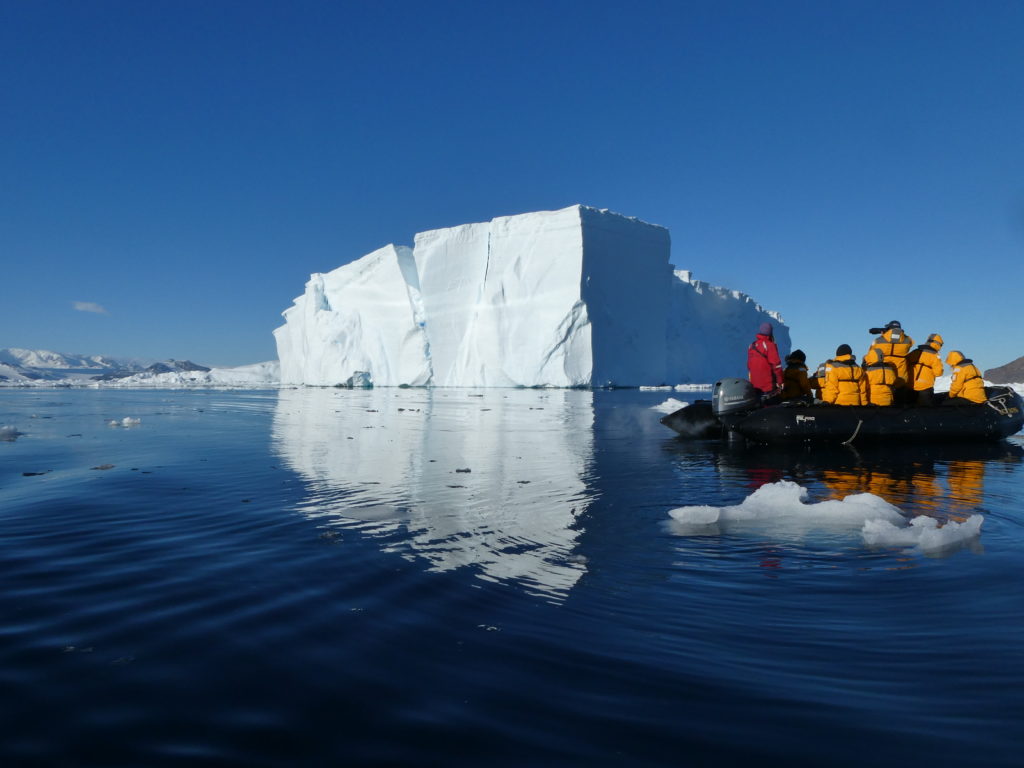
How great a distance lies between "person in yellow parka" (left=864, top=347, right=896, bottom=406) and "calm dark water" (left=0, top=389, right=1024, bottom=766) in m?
4.10

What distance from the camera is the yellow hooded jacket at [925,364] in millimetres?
9234

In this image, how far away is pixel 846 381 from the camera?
9031mm

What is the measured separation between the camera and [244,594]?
2855 mm

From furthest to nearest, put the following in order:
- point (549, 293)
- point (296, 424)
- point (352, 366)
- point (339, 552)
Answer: point (352, 366) < point (549, 293) < point (296, 424) < point (339, 552)

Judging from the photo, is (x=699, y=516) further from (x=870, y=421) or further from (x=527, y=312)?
(x=527, y=312)

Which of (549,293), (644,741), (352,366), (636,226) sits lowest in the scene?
(644,741)

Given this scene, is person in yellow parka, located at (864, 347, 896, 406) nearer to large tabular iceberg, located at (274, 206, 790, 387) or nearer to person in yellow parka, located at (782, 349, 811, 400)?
person in yellow parka, located at (782, 349, 811, 400)

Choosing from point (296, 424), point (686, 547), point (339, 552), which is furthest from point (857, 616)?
point (296, 424)

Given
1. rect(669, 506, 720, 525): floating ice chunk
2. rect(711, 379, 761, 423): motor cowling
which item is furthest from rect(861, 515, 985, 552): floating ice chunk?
rect(711, 379, 761, 423): motor cowling

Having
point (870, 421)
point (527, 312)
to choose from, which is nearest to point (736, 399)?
point (870, 421)

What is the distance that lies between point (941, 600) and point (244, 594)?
306 centimetres

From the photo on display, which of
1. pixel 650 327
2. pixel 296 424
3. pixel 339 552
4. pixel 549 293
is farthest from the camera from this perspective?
pixel 650 327

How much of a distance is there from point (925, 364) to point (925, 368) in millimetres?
60

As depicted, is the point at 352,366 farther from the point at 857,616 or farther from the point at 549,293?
the point at 857,616
